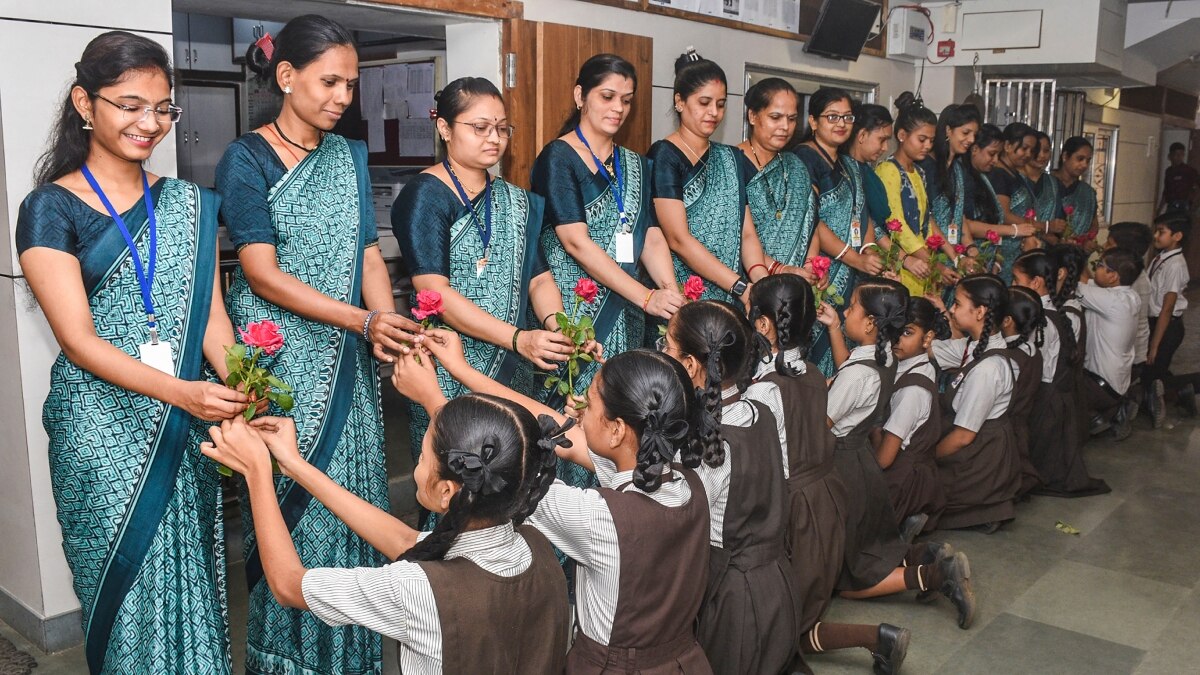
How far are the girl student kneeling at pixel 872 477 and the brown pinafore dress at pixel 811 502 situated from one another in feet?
0.95

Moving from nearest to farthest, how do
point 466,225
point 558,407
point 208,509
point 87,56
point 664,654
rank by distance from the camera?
point 664,654 < point 87,56 < point 208,509 < point 466,225 < point 558,407

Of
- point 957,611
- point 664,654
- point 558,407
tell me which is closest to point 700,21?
point 558,407

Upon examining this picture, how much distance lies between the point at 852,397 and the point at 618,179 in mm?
1031

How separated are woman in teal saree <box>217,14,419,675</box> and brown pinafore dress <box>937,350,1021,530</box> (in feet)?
8.06

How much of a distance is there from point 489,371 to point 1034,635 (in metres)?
1.87

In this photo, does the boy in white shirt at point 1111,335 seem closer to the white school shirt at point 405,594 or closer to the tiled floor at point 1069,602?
the tiled floor at point 1069,602

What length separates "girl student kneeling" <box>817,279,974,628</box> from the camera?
11.1 feet

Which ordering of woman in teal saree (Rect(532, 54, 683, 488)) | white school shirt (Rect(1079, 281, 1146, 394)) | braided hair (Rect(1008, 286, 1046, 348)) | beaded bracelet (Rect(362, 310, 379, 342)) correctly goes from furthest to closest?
white school shirt (Rect(1079, 281, 1146, 394)) < braided hair (Rect(1008, 286, 1046, 348)) < woman in teal saree (Rect(532, 54, 683, 488)) < beaded bracelet (Rect(362, 310, 379, 342))

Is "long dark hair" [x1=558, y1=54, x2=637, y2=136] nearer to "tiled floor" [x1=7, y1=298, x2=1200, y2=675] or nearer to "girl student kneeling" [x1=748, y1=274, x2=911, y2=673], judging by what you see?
"girl student kneeling" [x1=748, y1=274, x2=911, y2=673]

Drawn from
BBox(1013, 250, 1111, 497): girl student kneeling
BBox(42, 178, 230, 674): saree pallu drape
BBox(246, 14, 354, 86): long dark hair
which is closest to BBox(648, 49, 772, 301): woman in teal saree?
BBox(246, 14, 354, 86): long dark hair

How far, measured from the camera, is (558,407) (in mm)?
3275

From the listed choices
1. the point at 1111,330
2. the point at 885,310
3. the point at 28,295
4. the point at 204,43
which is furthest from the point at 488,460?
the point at 204,43

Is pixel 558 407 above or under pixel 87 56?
under

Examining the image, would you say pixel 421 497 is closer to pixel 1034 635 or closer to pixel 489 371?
pixel 489 371
